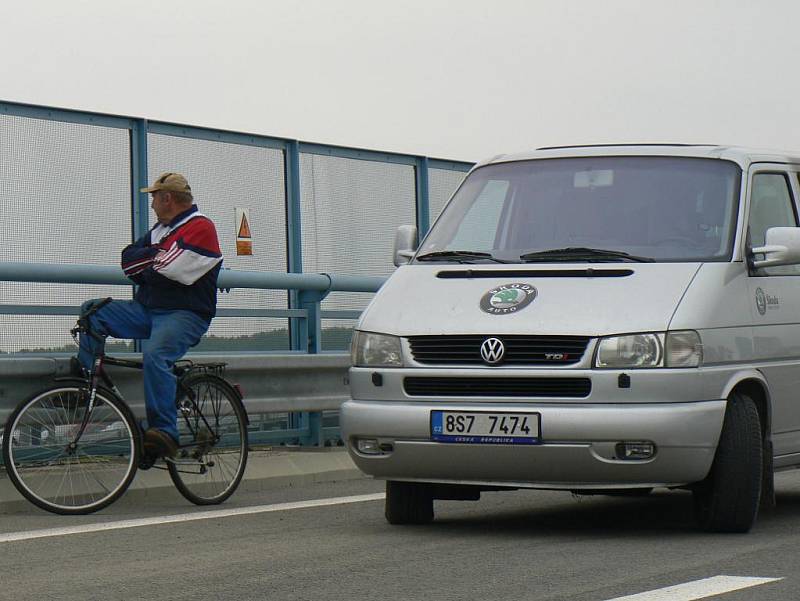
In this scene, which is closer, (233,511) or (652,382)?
(652,382)

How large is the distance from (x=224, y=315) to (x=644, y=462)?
5.03 m

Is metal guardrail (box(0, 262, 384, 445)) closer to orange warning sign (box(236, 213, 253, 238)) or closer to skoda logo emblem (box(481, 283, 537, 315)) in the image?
orange warning sign (box(236, 213, 253, 238))

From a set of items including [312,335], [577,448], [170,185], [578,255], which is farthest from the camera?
[312,335]

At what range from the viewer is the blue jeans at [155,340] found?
9211 mm

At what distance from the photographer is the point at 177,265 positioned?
928 centimetres

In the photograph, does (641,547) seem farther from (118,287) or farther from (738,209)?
(118,287)

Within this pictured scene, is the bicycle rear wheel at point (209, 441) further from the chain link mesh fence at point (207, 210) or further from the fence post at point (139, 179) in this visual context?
the fence post at point (139, 179)

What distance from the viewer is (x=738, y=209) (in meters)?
8.34

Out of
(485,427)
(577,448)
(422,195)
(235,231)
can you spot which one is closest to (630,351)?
(577,448)

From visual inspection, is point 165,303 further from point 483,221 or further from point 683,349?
point 683,349

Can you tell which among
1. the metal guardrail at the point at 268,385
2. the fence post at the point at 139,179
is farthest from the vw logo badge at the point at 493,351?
the fence post at the point at 139,179

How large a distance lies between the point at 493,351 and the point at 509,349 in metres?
0.07

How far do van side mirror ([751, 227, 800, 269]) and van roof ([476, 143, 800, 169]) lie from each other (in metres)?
0.54

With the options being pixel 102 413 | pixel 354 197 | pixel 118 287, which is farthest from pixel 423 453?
pixel 354 197
